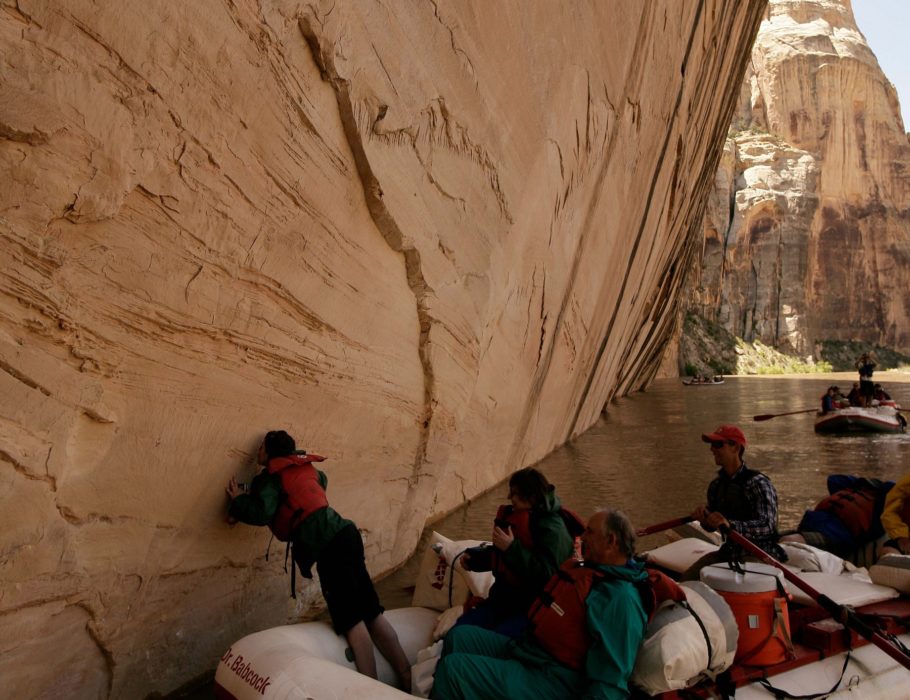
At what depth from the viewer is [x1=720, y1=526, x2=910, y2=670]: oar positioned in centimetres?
300

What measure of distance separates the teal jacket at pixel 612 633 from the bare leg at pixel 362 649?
3.42ft

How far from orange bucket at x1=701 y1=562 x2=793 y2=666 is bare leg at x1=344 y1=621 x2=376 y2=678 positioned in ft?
4.98

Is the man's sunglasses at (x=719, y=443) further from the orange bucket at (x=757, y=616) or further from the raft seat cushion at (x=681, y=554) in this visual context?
the orange bucket at (x=757, y=616)

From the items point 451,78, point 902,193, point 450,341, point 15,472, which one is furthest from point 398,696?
point 902,193

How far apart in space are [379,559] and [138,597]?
2309mm

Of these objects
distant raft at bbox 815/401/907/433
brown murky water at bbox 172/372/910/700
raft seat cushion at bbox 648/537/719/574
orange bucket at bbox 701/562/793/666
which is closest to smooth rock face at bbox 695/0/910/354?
brown murky water at bbox 172/372/910/700

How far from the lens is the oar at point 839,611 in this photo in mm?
3000

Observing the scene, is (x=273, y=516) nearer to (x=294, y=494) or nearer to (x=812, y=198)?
(x=294, y=494)

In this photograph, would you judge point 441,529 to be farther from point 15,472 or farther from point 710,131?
point 710,131

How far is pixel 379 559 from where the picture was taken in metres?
5.25

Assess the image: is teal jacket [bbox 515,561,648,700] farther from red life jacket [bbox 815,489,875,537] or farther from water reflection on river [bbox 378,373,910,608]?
red life jacket [bbox 815,489,875,537]

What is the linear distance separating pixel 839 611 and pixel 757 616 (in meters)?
0.47

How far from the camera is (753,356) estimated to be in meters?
52.3

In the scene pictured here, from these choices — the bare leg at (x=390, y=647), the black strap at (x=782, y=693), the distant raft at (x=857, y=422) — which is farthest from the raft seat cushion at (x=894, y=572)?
the distant raft at (x=857, y=422)
